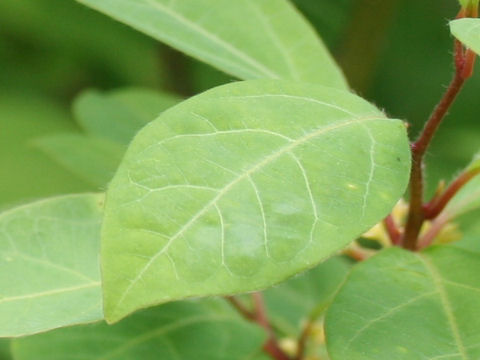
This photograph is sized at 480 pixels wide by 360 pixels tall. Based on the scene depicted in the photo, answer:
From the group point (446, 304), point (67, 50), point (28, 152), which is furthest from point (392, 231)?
point (28, 152)

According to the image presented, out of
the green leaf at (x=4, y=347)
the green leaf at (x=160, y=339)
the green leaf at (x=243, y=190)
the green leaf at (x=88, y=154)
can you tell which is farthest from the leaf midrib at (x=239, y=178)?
the green leaf at (x=4, y=347)

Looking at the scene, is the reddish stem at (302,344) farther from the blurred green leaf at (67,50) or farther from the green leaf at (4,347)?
the blurred green leaf at (67,50)

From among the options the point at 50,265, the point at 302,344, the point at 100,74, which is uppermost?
the point at 50,265

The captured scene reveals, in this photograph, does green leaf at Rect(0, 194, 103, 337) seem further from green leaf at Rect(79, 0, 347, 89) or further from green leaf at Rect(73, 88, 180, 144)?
green leaf at Rect(73, 88, 180, 144)

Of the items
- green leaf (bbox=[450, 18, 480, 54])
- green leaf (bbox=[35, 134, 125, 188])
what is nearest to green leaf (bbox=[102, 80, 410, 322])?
green leaf (bbox=[450, 18, 480, 54])

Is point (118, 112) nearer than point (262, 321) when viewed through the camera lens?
No

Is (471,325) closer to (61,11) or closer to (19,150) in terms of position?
(61,11)

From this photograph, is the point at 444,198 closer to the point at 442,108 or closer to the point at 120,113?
the point at 442,108
